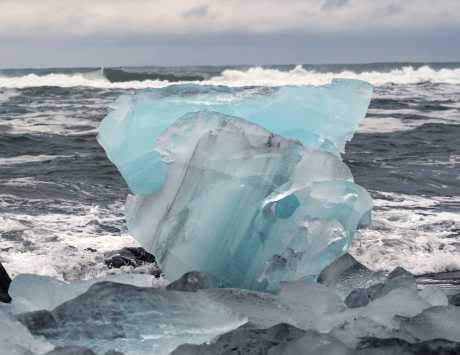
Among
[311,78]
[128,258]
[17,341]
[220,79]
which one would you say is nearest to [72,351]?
[17,341]

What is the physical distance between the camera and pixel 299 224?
183 inches

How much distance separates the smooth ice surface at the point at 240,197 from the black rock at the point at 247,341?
1.28m

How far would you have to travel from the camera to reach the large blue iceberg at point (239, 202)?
4613 millimetres

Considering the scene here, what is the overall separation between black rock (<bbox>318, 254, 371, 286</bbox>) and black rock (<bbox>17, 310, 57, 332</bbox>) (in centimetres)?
187

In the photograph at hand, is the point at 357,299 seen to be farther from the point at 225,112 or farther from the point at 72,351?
the point at 225,112

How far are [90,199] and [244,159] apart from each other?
18.9ft

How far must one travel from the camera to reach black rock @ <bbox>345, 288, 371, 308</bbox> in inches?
153

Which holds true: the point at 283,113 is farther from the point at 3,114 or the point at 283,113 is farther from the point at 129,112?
the point at 3,114

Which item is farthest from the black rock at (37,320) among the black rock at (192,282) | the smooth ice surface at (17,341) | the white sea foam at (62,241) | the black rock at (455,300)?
the white sea foam at (62,241)

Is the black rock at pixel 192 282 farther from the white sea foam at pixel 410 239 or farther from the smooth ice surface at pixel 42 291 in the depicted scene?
the white sea foam at pixel 410 239

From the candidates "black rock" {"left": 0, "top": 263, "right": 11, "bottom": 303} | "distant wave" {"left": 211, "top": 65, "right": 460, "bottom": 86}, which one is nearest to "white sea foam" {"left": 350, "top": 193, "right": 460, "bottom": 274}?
Answer: "black rock" {"left": 0, "top": 263, "right": 11, "bottom": 303}

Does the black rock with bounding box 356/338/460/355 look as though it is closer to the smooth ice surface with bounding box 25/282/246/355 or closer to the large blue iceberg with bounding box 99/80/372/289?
the smooth ice surface with bounding box 25/282/246/355

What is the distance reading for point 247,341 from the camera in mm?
3238

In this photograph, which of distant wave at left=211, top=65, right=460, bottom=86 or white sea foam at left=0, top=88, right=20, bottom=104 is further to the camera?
distant wave at left=211, top=65, right=460, bottom=86
